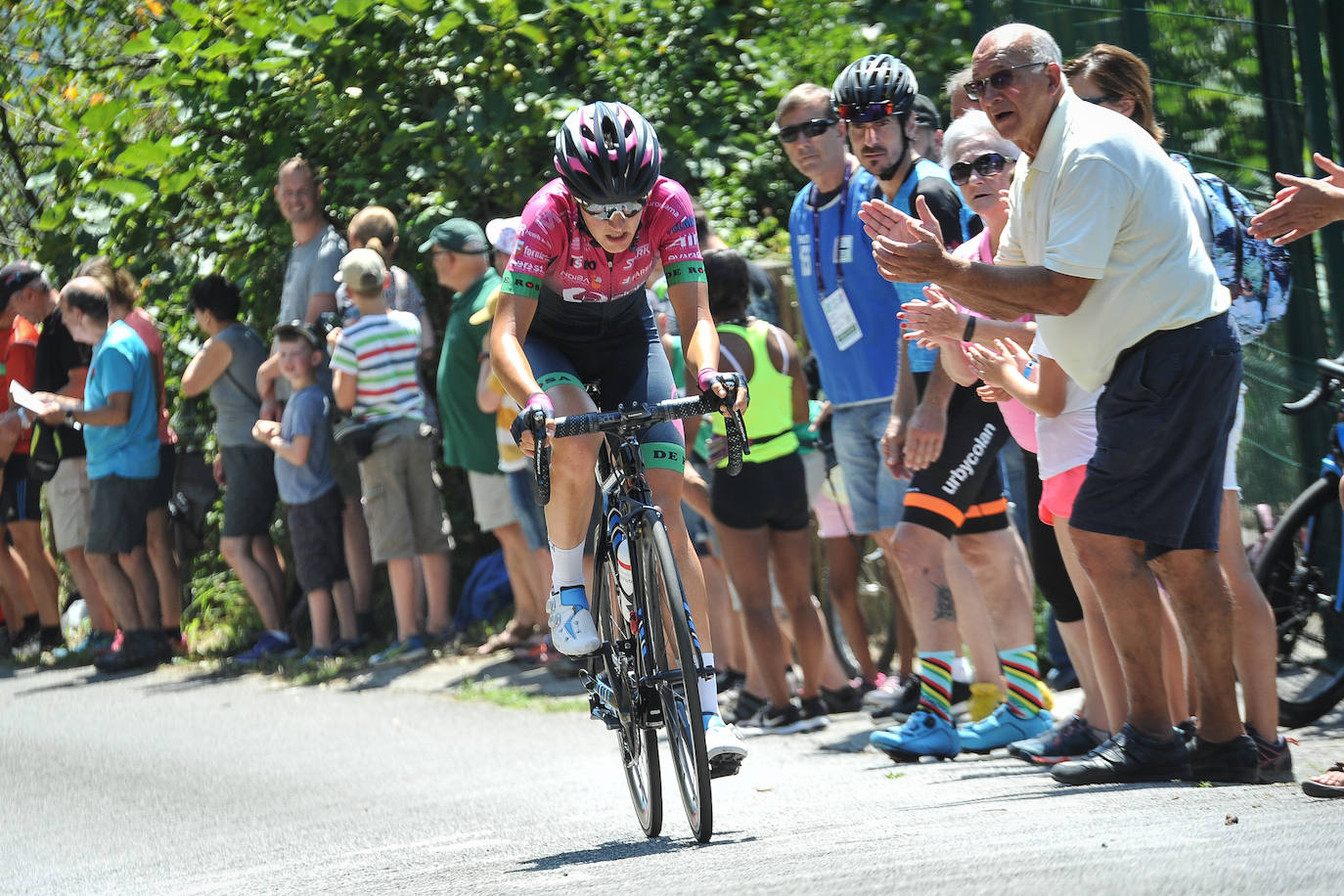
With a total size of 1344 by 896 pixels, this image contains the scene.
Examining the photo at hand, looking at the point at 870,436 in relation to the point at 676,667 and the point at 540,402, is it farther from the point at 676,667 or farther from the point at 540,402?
the point at 540,402

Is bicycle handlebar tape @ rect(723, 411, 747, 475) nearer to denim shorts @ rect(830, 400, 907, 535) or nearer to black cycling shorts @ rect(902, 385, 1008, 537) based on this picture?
black cycling shorts @ rect(902, 385, 1008, 537)

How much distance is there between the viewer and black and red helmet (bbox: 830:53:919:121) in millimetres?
6766

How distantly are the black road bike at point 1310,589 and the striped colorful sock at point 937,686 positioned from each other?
1.32m

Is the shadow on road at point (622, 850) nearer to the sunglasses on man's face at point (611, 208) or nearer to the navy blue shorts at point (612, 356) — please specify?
the navy blue shorts at point (612, 356)

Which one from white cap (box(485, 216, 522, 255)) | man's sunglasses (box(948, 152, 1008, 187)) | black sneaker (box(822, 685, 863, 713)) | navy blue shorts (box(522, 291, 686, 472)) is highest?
white cap (box(485, 216, 522, 255))

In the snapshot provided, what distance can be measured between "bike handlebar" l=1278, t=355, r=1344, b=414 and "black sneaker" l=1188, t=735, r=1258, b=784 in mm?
1675

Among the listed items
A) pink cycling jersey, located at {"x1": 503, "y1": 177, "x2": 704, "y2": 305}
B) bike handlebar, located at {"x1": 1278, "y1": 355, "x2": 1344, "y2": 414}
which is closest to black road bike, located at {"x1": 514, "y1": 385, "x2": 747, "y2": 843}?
pink cycling jersey, located at {"x1": 503, "y1": 177, "x2": 704, "y2": 305}

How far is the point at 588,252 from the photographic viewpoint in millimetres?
5645

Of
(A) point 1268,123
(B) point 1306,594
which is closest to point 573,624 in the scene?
(B) point 1306,594

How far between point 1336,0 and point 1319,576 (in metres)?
2.48

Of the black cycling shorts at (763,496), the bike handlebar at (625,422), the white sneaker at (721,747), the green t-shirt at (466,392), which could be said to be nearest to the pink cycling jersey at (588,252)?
the bike handlebar at (625,422)

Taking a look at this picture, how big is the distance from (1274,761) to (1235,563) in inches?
27.3

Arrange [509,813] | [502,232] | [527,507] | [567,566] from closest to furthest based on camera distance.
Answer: [567,566]
[509,813]
[502,232]
[527,507]

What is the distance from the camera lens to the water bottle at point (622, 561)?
5.25m
